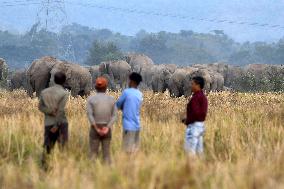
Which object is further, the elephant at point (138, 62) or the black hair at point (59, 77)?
the elephant at point (138, 62)

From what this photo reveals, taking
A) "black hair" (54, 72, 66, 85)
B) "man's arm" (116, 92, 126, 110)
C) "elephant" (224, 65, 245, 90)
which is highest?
"black hair" (54, 72, 66, 85)

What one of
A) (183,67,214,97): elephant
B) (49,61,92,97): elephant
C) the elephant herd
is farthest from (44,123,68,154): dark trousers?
(183,67,214,97): elephant

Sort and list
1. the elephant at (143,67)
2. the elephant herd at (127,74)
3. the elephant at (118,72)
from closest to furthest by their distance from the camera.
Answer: the elephant herd at (127,74) < the elephant at (118,72) < the elephant at (143,67)

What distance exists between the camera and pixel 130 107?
8914mm

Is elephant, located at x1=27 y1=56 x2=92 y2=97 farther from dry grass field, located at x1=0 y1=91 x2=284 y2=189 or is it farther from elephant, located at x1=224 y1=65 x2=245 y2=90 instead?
elephant, located at x1=224 y1=65 x2=245 y2=90

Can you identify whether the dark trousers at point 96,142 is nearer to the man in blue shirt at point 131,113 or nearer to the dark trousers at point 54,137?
the man in blue shirt at point 131,113

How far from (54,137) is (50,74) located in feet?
38.4

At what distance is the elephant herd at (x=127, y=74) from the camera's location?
20.6 metres

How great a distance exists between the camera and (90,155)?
8.70 metres

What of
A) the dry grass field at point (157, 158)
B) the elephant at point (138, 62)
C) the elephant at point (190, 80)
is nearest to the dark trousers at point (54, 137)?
the dry grass field at point (157, 158)

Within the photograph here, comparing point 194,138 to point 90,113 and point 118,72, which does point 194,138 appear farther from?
point 118,72

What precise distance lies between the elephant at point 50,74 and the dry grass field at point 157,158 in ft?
12.4

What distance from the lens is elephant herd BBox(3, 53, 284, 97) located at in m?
20.6

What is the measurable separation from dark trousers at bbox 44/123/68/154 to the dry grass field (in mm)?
161
